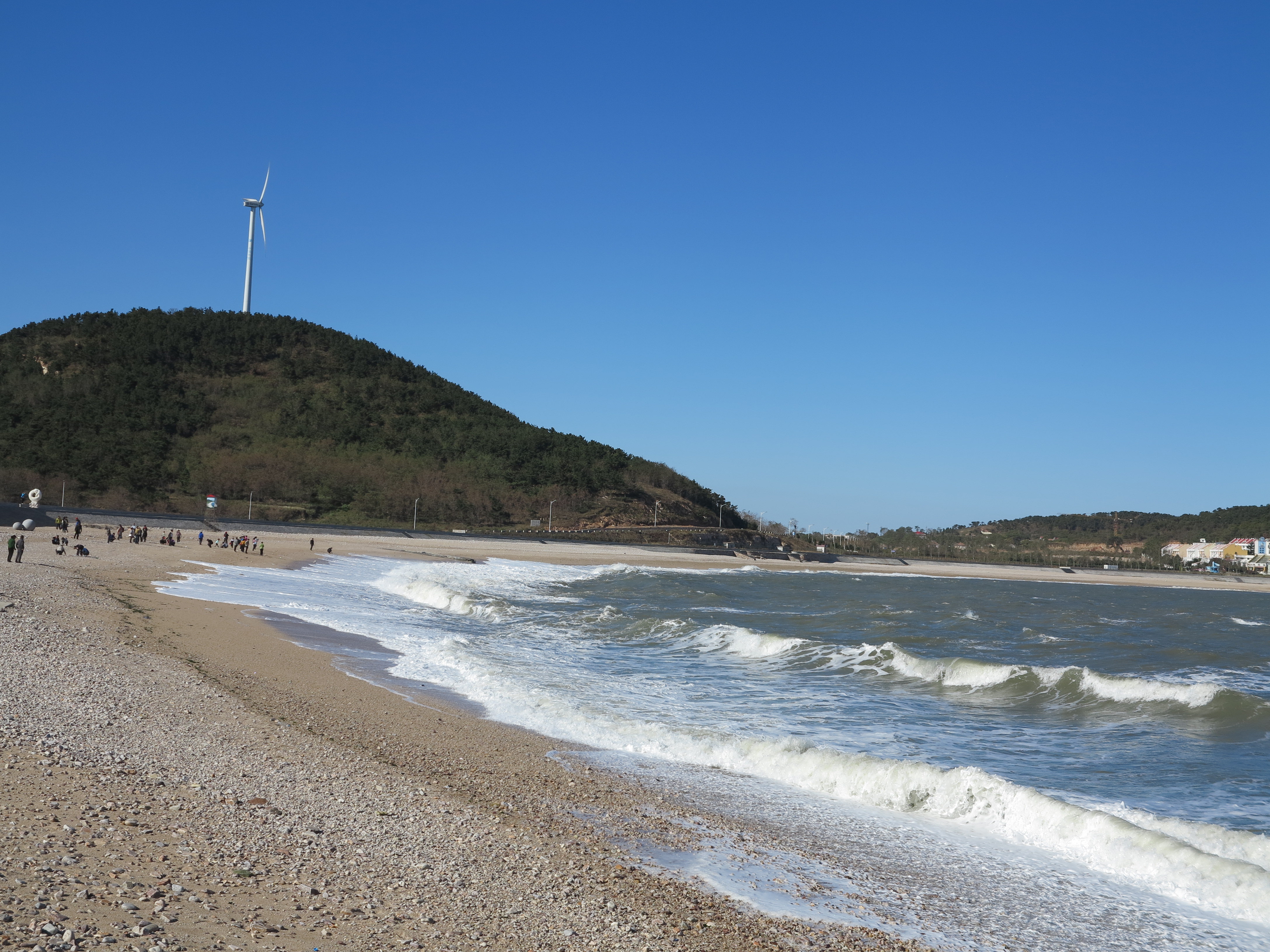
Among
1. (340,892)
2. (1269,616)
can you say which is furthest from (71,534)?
(1269,616)

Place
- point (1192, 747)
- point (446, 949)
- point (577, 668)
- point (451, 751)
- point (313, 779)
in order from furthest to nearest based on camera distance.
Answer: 1. point (577, 668)
2. point (1192, 747)
3. point (451, 751)
4. point (313, 779)
5. point (446, 949)

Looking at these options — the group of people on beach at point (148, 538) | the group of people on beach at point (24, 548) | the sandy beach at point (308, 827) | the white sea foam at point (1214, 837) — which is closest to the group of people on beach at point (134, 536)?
the group of people on beach at point (148, 538)

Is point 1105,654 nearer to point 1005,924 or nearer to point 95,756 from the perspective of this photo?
point 1005,924

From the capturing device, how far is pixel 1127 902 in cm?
646

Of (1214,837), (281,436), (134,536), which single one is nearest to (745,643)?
(1214,837)

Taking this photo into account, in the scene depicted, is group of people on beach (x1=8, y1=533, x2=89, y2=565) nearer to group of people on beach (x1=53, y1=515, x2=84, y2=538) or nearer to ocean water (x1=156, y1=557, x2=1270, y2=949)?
group of people on beach (x1=53, y1=515, x2=84, y2=538)

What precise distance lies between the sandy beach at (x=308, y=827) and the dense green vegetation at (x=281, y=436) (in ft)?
259

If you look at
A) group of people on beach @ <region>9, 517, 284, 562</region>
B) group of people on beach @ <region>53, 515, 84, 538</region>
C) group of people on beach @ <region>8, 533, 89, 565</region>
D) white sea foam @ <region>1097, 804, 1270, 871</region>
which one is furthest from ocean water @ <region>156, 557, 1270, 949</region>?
group of people on beach @ <region>53, 515, 84, 538</region>

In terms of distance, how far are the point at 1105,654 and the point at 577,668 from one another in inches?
576

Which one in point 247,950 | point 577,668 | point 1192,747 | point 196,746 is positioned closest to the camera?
point 247,950

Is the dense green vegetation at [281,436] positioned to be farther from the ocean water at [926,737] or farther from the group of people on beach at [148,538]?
the ocean water at [926,737]

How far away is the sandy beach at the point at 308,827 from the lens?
4441 millimetres

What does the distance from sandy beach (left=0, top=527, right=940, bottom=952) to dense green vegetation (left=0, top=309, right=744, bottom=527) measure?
78.8m

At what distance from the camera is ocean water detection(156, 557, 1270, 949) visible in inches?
252
